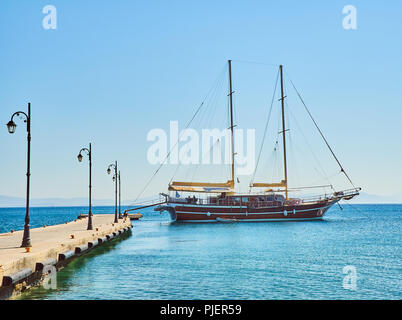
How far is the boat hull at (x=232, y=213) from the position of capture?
67.6 meters

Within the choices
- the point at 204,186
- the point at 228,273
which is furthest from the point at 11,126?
the point at 204,186

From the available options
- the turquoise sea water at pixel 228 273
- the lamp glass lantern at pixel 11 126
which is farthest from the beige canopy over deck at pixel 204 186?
the lamp glass lantern at pixel 11 126

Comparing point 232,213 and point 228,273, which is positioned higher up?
point 232,213

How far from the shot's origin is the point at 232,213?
6862 cm

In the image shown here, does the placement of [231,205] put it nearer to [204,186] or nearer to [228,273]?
[204,186]

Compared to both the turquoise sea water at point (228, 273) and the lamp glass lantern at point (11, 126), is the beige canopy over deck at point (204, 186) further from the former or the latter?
the lamp glass lantern at point (11, 126)

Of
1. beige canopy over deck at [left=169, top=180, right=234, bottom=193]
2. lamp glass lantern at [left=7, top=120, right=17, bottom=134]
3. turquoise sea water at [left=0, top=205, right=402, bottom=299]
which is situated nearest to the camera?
turquoise sea water at [left=0, top=205, right=402, bottom=299]

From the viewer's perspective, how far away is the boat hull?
67562 millimetres

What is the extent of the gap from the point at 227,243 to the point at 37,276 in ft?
70.6

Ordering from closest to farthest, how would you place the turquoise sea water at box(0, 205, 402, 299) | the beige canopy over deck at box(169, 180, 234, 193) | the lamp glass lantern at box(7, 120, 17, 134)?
the turquoise sea water at box(0, 205, 402, 299) < the lamp glass lantern at box(7, 120, 17, 134) < the beige canopy over deck at box(169, 180, 234, 193)

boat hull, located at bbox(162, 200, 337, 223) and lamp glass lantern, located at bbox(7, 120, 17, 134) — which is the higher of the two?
lamp glass lantern, located at bbox(7, 120, 17, 134)

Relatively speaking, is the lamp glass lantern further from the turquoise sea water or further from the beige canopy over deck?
the beige canopy over deck

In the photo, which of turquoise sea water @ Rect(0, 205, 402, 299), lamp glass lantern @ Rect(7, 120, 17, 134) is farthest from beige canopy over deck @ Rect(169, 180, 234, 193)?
lamp glass lantern @ Rect(7, 120, 17, 134)
